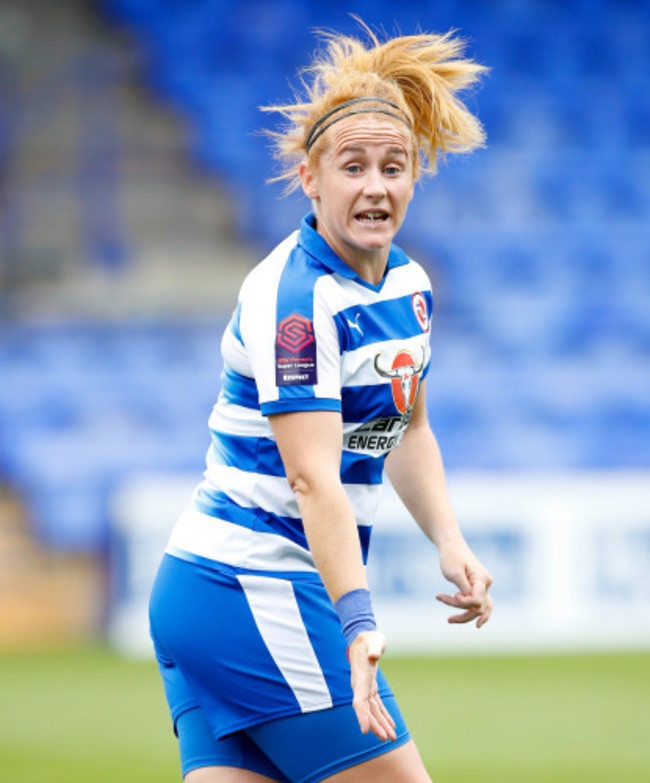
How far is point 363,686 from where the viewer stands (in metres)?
2.25

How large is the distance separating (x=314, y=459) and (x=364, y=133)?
588 millimetres

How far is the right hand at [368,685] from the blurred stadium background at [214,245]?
20.9 feet

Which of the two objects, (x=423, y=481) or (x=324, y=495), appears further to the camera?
(x=423, y=481)

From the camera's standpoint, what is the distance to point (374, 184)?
8.06ft

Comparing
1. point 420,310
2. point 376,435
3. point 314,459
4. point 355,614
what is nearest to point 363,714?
point 355,614

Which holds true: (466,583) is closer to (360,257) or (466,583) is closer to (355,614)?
(355,614)

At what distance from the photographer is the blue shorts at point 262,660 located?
8.06ft

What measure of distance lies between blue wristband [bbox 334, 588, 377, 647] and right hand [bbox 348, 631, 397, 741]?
2 centimetres

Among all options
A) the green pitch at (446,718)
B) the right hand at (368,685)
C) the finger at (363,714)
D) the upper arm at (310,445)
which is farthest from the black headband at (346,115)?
the green pitch at (446,718)

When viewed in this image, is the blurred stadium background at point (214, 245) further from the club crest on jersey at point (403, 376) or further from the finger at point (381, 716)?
the finger at point (381, 716)

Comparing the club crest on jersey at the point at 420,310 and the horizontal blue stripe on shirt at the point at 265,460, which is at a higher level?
the club crest on jersey at the point at 420,310

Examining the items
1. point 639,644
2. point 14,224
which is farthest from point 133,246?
point 639,644

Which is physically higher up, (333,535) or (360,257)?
(360,257)

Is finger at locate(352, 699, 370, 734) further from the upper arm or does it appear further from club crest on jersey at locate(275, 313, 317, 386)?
club crest on jersey at locate(275, 313, 317, 386)
